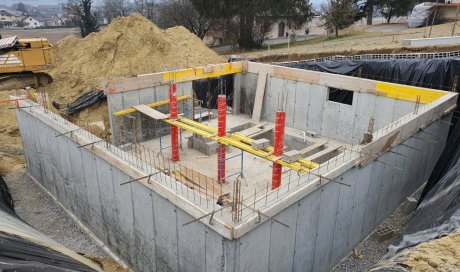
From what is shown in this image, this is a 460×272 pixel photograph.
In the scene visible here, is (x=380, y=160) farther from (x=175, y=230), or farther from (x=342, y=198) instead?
(x=175, y=230)

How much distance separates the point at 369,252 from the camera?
966 cm

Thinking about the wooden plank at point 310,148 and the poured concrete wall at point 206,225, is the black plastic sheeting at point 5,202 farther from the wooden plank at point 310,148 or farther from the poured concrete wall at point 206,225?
the wooden plank at point 310,148

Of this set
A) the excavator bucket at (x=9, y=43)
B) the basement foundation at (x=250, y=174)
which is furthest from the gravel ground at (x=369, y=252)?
the excavator bucket at (x=9, y=43)

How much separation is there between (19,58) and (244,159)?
11213 mm

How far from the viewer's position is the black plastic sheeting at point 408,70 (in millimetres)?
14492

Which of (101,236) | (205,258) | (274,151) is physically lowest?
(101,236)

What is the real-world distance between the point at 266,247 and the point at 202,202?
1.46 meters

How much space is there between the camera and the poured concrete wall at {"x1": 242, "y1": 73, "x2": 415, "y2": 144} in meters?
14.8

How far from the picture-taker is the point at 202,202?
21.8ft

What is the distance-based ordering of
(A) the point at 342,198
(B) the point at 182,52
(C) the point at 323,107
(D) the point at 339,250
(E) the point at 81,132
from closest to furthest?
(A) the point at 342,198 < (D) the point at 339,250 < (E) the point at 81,132 < (C) the point at 323,107 < (B) the point at 182,52


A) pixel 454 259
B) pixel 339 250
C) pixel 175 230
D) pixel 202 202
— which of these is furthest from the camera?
pixel 339 250

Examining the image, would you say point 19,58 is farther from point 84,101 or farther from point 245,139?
point 245,139

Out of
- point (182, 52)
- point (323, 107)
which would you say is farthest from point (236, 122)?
point (182, 52)

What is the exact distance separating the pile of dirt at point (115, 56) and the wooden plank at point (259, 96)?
6.48 meters
